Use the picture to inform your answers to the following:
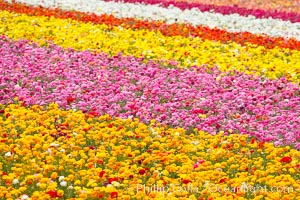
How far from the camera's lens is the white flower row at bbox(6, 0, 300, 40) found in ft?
51.0

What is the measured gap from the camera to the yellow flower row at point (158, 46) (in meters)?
11.1

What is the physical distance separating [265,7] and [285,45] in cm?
717

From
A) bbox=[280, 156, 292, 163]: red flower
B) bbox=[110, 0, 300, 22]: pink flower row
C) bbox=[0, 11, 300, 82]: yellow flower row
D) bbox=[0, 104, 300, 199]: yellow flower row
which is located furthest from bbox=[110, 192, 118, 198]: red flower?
bbox=[110, 0, 300, 22]: pink flower row

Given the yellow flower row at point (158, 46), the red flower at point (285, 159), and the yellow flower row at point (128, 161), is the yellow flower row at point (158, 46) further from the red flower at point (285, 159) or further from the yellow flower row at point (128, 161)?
the red flower at point (285, 159)

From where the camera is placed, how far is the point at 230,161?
6.45 metres

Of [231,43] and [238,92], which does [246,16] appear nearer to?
[231,43]

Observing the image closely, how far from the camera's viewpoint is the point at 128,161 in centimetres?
650

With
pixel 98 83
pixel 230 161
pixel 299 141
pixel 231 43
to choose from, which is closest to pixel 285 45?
pixel 231 43

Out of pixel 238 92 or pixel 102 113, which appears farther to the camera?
pixel 238 92

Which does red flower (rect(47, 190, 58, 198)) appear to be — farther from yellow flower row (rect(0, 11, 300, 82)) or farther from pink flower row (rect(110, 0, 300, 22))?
pink flower row (rect(110, 0, 300, 22))

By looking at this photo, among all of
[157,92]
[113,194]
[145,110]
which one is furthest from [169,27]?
[113,194]

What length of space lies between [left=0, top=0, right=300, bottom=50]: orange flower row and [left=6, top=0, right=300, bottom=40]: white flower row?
2.99 ft

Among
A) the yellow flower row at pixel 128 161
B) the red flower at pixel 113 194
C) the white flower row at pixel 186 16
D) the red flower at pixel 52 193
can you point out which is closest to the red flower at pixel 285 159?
the yellow flower row at pixel 128 161

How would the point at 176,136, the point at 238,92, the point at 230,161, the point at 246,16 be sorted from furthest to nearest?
1. the point at 246,16
2. the point at 238,92
3. the point at 176,136
4. the point at 230,161
